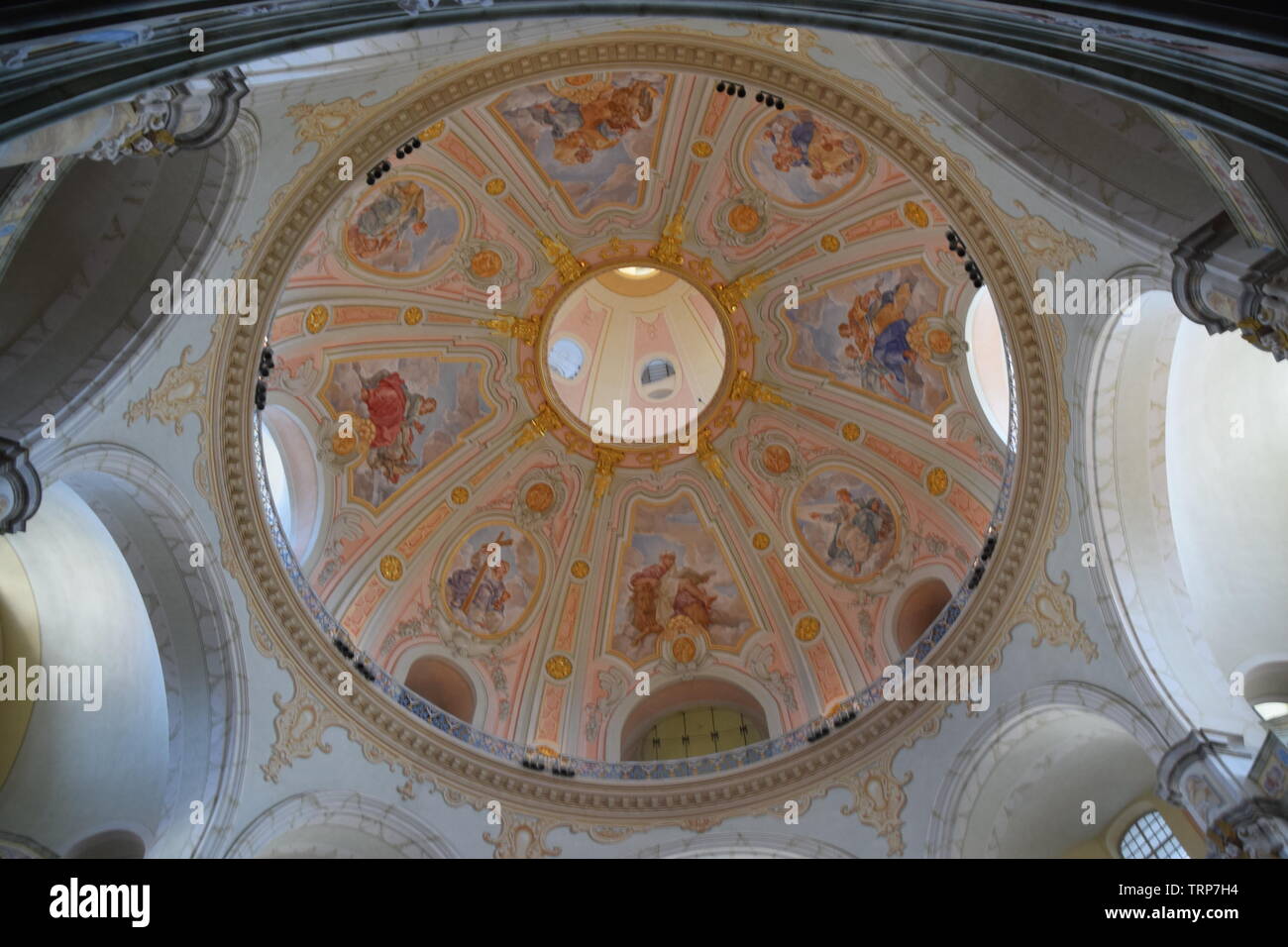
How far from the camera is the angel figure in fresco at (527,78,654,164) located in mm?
15845

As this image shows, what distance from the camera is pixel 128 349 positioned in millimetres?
9531

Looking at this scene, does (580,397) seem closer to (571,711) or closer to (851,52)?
(571,711)

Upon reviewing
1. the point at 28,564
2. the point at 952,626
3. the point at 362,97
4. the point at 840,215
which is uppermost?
the point at 840,215

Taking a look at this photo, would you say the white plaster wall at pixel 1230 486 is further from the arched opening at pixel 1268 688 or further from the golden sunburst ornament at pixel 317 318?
the golden sunburst ornament at pixel 317 318

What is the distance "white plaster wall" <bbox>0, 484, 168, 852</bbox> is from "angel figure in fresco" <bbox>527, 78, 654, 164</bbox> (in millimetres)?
9269

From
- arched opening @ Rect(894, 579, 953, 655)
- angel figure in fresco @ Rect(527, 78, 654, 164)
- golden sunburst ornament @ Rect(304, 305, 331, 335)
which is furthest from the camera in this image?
arched opening @ Rect(894, 579, 953, 655)

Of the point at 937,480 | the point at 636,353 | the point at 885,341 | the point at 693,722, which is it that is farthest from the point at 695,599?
the point at 885,341

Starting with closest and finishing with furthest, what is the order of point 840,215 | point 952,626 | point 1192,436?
1. point 1192,436
2. point 952,626
3. point 840,215

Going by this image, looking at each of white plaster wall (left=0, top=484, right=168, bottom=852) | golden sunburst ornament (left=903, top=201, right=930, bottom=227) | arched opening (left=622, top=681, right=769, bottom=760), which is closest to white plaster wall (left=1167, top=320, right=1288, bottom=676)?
golden sunburst ornament (left=903, top=201, right=930, bottom=227)

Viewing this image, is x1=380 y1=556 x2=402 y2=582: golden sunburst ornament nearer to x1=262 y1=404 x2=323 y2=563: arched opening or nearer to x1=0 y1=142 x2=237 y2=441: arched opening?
x1=262 y1=404 x2=323 y2=563: arched opening

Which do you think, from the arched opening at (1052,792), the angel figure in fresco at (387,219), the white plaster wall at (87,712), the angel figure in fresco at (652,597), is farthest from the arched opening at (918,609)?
the white plaster wall at (87,712)

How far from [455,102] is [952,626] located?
928 cm

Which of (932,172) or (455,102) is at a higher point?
(455,102)

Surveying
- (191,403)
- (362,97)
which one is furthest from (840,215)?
(191,403)
